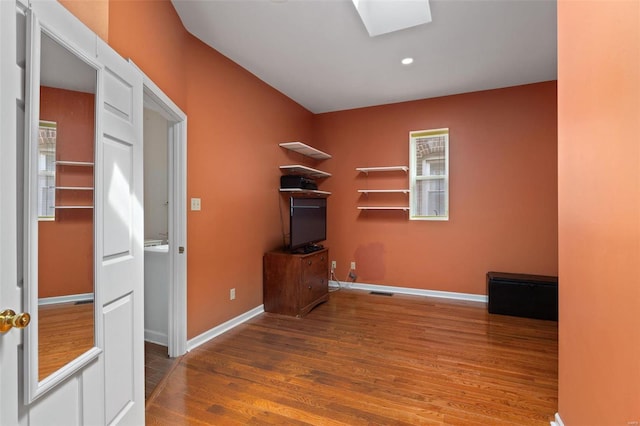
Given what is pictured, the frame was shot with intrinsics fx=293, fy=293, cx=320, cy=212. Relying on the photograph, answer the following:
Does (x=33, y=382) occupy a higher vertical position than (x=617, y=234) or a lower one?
lower

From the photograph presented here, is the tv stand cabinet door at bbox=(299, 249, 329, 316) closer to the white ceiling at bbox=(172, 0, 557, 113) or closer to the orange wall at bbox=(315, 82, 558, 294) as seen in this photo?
the orange wall at bbox=(315, 82, 558, 294)

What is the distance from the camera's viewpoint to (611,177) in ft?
3.64

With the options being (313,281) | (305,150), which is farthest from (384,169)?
(313,281)

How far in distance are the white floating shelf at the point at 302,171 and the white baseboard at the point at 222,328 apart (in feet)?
5.95

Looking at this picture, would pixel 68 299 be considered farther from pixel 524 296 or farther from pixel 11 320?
pixel 524 296

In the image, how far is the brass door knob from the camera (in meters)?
0.83

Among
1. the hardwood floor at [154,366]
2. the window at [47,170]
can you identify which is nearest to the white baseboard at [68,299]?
the window at [47,170]

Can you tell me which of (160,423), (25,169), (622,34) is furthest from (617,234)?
(160,423)

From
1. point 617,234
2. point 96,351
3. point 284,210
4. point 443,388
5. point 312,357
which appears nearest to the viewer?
point 617,234

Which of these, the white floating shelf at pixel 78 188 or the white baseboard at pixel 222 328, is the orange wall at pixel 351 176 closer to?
the white baseboard at pixel 222 328

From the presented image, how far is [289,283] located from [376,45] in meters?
2.68

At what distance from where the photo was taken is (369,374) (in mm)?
2211

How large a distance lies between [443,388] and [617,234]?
150 centimetres

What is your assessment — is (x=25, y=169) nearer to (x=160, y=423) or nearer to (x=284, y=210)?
(x=160, y=423)
